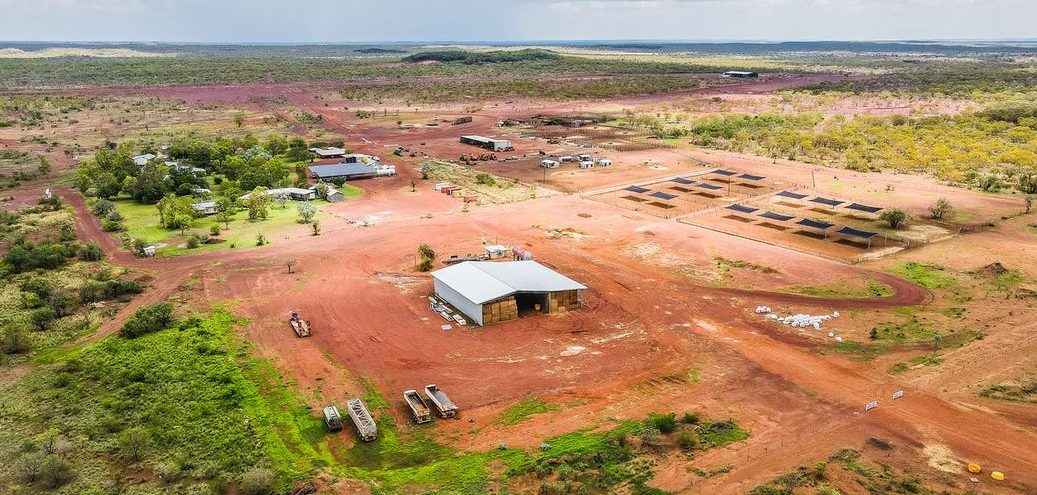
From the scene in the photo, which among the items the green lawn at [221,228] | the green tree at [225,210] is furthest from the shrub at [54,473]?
the green tree at [225,210]

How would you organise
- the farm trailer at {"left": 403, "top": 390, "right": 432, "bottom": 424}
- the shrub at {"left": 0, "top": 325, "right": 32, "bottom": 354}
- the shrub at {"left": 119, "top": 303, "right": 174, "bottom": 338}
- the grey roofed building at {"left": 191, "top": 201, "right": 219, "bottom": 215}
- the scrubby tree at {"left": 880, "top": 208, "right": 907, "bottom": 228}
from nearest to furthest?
the farm trailer at {"left": 403, "top": 390, "right": 432, "bottom": 424} < the shrub at {"left": 0, "top": 325, "right": 32, "bottom": 354} < the shrub at {"left": 119, "top": 303, "right": 174, "bottom": 338} < the scrubby tree at {"left": 880, "top": 208, "right": 907, "bottom": 228} < the grey roofed building at {"left": 191, "top": 201, "right": 219, "bottom": 215}

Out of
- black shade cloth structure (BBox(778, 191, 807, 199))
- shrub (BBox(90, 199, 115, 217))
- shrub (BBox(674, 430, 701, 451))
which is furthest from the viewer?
black shade cloth structure (BBox(778, 191, 807, 199))

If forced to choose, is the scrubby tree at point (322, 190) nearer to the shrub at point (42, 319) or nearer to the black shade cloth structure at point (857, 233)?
the shrub at point (42, 319)

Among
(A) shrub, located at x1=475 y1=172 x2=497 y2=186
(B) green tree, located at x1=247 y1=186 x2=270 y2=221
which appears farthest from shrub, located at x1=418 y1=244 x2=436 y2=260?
(A) shrub, located at x1=475 y1=172 x2=497 y2=186

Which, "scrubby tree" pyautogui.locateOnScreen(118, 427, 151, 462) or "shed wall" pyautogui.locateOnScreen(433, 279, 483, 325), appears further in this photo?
"shed wall" pyautogui.locateOnScreen(433, 279, 483, 325)

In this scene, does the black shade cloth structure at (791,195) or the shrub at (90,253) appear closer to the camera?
the shrub at (90,253)

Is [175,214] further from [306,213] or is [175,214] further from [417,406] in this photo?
[417,406]

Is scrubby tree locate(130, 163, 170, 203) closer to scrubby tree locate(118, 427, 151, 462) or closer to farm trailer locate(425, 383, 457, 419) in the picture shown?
scrubby tree locate(118, 427, 151, 462)
